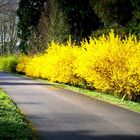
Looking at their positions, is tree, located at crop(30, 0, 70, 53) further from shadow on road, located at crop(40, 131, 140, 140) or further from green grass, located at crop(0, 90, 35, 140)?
shadow on road, located at crop(40, 131, 140, 140)

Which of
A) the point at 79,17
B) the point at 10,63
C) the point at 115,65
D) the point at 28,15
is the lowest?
the point at 10,63

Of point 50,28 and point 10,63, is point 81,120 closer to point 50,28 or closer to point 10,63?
point 50,28

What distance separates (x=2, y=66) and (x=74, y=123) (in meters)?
60.7

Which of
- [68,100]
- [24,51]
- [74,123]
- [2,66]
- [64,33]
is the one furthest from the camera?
[2,66]

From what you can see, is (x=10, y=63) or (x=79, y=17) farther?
(x=10, y=63)

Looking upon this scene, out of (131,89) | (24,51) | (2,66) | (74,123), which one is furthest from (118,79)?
(2,66)

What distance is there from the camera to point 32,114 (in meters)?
16.1

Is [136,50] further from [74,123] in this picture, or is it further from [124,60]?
[74,123]

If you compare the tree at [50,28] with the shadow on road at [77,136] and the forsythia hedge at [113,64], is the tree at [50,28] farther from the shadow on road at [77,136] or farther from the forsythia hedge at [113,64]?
the shadow on road at [77,136]

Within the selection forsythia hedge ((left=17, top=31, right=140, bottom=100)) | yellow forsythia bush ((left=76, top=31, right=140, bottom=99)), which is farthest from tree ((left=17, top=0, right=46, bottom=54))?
yellow forsythia bush ((left=76, top=31, right=140, bottom=99))

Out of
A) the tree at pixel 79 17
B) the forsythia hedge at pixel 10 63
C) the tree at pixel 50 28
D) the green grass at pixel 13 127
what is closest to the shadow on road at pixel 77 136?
the green grass at pixel 13 127

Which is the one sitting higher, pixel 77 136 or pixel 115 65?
pixel 115 65

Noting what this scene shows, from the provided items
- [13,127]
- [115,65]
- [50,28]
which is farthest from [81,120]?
[50,28]

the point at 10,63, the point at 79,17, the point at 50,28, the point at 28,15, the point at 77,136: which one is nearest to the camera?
the point at 77,136
